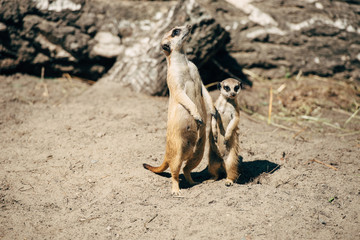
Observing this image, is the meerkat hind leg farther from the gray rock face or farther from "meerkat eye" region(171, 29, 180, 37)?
the gray rock face

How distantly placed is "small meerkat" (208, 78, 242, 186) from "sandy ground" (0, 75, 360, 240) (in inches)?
7.1

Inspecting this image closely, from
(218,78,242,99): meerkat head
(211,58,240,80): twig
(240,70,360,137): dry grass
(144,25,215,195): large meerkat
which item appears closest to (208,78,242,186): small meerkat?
(218,78,242,99): meerkat head

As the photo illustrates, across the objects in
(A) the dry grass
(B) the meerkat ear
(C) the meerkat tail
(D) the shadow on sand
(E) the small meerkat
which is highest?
(B) the meerkat ear

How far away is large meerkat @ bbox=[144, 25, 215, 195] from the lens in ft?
9.07

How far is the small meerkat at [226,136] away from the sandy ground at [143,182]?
0.18 m

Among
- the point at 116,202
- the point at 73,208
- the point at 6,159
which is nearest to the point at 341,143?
the point at 116,202

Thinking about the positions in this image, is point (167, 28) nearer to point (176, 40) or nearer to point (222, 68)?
point (222, 68)

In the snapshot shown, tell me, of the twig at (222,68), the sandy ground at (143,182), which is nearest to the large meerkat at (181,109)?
the sandy ground at (143,182)

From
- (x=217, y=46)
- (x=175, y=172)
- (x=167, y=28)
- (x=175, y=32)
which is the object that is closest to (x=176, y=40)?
(x=175, y=32)

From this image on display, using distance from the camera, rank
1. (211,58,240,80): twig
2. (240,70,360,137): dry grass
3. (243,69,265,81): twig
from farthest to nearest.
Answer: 1. (243,69,265,81): twig
2. (211,58,240,80): twig
3. (240,70,360,137): dry grass

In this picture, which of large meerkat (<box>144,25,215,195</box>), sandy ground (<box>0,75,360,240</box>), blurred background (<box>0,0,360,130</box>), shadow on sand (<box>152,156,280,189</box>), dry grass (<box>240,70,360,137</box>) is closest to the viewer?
sandy ground (<box>0,75,360,240</box>)

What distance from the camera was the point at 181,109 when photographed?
2.77 metres

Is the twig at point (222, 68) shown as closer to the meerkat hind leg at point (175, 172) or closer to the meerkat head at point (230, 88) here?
the meerkat head at point (230, 88)

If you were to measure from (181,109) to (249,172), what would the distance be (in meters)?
1.01
